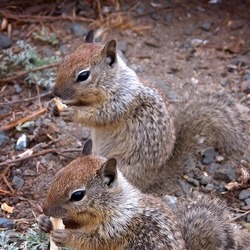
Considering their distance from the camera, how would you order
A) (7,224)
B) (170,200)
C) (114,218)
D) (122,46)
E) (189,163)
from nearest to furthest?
(114,218)
(7,224)
(170,200)
(189,163)
(122,46)

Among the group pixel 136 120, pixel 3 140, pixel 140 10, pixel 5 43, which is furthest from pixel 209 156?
pixel 5 43

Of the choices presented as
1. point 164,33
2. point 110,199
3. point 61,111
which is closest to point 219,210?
point 110,199

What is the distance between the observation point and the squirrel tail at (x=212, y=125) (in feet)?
17.6

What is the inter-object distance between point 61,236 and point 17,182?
1.14 m

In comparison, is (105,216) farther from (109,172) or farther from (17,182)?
(17,182)

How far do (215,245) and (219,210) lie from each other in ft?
0.78

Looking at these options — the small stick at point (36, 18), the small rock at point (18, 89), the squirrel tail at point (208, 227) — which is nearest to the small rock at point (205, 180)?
the squirrel tail at point (208, 227)

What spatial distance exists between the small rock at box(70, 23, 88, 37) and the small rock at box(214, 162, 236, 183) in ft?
6.77

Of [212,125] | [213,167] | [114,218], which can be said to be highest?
[114,218]

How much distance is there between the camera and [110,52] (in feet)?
17.0

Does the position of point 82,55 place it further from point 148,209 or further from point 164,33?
point 164,33

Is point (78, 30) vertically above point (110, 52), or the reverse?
point (110, 52)

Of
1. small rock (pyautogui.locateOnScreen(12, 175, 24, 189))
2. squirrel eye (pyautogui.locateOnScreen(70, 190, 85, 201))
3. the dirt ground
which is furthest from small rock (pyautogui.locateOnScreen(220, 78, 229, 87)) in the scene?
squirrel eye (pyautogui.locateOnScreen(70, 190, 85, 201))

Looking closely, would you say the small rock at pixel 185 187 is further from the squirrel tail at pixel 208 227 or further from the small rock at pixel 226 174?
the squirrel tail at pixel 208 227
